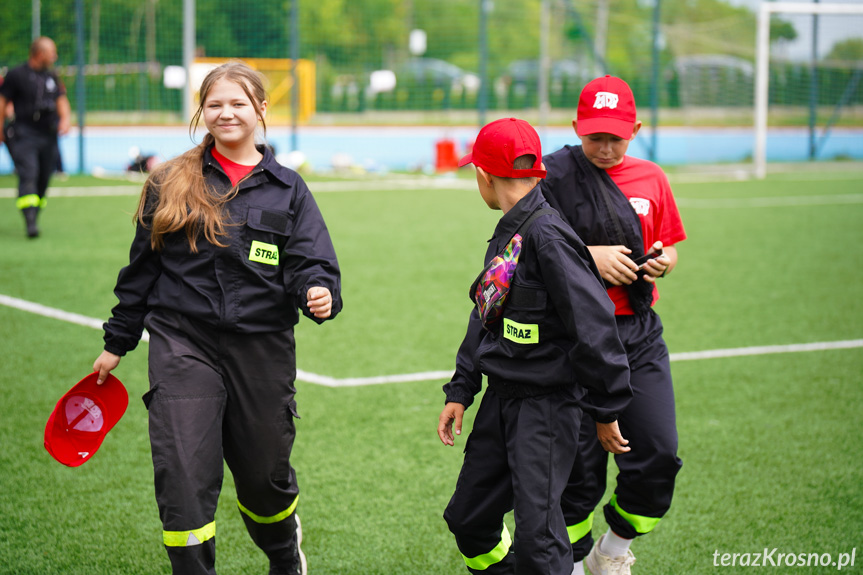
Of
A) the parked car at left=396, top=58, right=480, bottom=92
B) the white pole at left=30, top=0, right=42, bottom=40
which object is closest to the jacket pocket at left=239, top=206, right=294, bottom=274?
the white pole at left=30, top=0, right=42, bottom=40

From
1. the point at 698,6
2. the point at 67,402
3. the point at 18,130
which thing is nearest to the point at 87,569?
the point at 67,402

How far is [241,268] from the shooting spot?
2998mm

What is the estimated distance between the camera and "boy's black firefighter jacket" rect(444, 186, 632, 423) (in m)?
2.64

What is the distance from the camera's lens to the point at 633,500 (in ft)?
10.9

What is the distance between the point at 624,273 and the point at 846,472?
207cm

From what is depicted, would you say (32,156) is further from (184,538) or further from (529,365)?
(529,365)

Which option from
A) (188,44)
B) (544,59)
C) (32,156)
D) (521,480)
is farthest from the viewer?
(544,59)

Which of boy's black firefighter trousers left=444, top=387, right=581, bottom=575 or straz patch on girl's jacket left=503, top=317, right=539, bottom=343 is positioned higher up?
straz patch on girl's jacket left=503, top=317, right=539, bottom=343

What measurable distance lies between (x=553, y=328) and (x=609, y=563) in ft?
3.80

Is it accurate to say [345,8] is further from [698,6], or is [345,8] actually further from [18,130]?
[18,130]

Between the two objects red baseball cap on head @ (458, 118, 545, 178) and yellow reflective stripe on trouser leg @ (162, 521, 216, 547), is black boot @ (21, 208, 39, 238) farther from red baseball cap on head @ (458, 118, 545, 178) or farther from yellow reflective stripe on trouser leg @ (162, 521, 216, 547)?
red baseball cap on head @ (458, 118, 545, 178)

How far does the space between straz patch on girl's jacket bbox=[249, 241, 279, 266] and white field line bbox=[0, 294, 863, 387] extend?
9.02 ft

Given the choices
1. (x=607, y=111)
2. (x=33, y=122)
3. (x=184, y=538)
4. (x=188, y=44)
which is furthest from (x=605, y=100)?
(x=188, y=44)

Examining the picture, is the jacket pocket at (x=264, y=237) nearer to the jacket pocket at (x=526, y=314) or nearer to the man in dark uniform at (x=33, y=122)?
the jacket pocket at (x=526, y=314)
